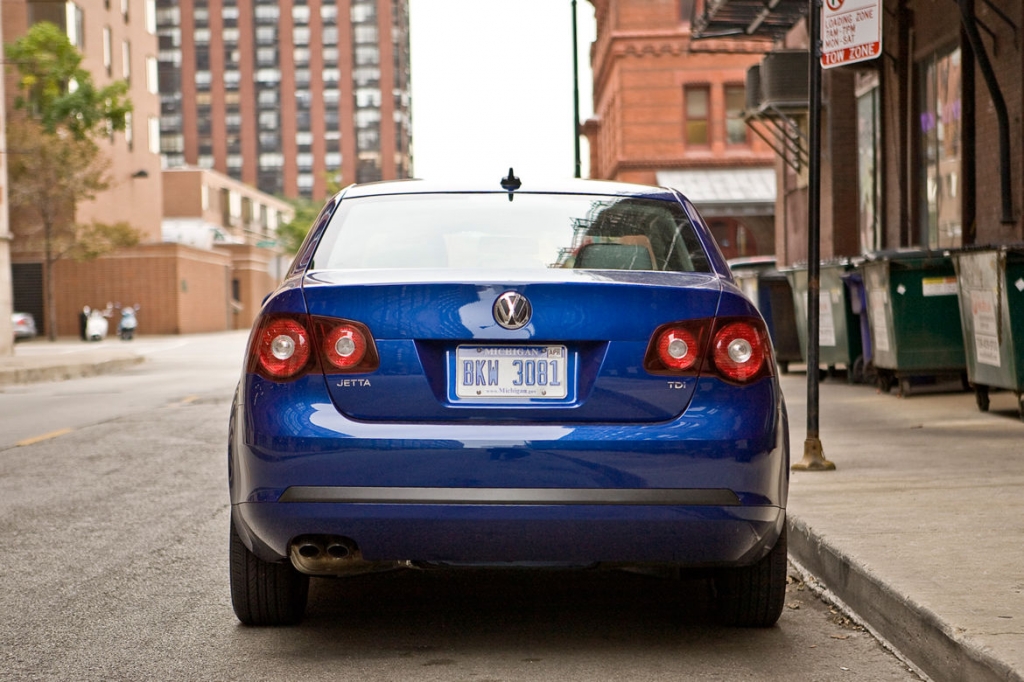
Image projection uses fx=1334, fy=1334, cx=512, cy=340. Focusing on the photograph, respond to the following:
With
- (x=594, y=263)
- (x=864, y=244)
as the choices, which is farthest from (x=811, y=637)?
(x=864, y=244)

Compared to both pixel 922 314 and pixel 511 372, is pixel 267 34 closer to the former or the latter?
pixel 922 314

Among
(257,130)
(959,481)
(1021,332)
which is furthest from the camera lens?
Result: (257,130)

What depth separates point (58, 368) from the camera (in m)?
24.9

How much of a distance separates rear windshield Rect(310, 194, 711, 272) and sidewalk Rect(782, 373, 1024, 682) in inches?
55.8

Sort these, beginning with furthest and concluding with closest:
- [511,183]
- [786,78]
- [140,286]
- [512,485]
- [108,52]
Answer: [108,52] → [140,286] → [786,78] → [511,183] → [512,485]

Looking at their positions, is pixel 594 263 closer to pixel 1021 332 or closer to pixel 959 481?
pixel 959 481

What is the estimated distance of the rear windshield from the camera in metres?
4.70

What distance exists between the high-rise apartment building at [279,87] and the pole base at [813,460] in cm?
14040

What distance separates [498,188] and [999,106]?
32.8ft

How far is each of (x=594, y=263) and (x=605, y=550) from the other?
109 centimetres

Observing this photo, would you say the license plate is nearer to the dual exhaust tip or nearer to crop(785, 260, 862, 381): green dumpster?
the dual exhaust tip

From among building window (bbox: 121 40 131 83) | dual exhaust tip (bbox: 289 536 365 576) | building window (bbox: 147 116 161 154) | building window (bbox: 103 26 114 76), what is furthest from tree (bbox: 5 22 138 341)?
dual exhaust tip (bbox: 289 536 365 576)

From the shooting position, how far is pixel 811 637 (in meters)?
4.79

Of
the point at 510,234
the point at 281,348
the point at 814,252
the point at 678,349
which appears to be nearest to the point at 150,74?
the point at 814,252
